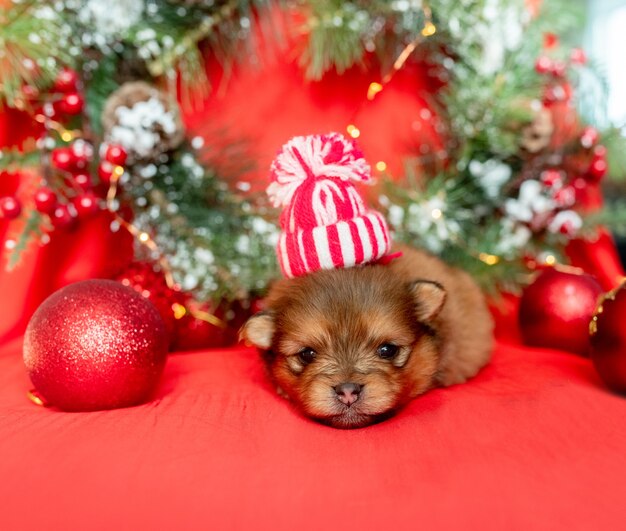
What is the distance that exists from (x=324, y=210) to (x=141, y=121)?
2.52 feet

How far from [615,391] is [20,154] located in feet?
5.85

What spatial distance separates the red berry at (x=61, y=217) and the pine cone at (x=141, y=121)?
0.85ft

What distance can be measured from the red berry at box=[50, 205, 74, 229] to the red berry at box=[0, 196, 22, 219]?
0.10 metres

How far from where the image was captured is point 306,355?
1417mm

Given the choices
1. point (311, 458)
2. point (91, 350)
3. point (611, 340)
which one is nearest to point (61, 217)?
point (91, 350)

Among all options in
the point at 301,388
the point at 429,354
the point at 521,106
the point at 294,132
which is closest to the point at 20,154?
the point at 294,132

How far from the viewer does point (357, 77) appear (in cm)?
236

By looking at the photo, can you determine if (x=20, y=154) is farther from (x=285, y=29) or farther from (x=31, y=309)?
(x=285, y=29)

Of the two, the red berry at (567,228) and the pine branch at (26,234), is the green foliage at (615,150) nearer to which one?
the red berry at (567,228)

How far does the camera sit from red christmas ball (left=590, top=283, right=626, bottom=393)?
1.41 m

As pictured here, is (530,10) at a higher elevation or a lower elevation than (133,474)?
higher

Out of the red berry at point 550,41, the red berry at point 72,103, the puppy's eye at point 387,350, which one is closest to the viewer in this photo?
the puppy's eye at point 387,350

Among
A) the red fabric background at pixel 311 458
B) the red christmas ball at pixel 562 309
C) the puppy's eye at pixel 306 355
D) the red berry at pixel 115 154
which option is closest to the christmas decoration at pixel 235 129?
the red berry at pixel 115 154

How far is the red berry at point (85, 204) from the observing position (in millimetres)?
1823
